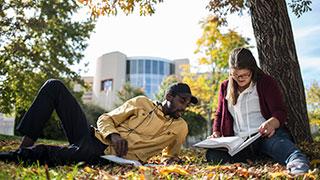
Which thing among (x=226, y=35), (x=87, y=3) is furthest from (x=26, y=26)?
(x=226, y=35)

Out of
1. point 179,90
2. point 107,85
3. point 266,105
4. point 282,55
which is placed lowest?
point 266,105

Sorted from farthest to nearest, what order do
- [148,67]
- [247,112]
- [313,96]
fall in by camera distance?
[148,67] → [313,96] → [247,112]

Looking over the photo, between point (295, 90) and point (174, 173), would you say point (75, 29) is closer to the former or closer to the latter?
point (295, 90)

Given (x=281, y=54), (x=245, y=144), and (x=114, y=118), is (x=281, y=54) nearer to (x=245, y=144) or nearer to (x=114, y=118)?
(x=245, y=144)

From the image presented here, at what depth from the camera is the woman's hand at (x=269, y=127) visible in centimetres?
383

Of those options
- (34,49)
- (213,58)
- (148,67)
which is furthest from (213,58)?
(148,67)

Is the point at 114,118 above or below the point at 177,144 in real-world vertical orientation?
above

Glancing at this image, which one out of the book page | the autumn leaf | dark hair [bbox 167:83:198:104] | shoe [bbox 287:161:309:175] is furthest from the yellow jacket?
shoe [bbox 287:161:309:175]

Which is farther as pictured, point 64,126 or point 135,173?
point 64,126

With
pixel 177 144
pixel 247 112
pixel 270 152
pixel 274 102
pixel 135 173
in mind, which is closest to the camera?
pixel 135 173

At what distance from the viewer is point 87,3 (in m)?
7.11

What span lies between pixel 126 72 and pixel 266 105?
1804 inches

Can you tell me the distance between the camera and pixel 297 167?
308 cm

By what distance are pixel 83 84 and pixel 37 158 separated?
1384cm
